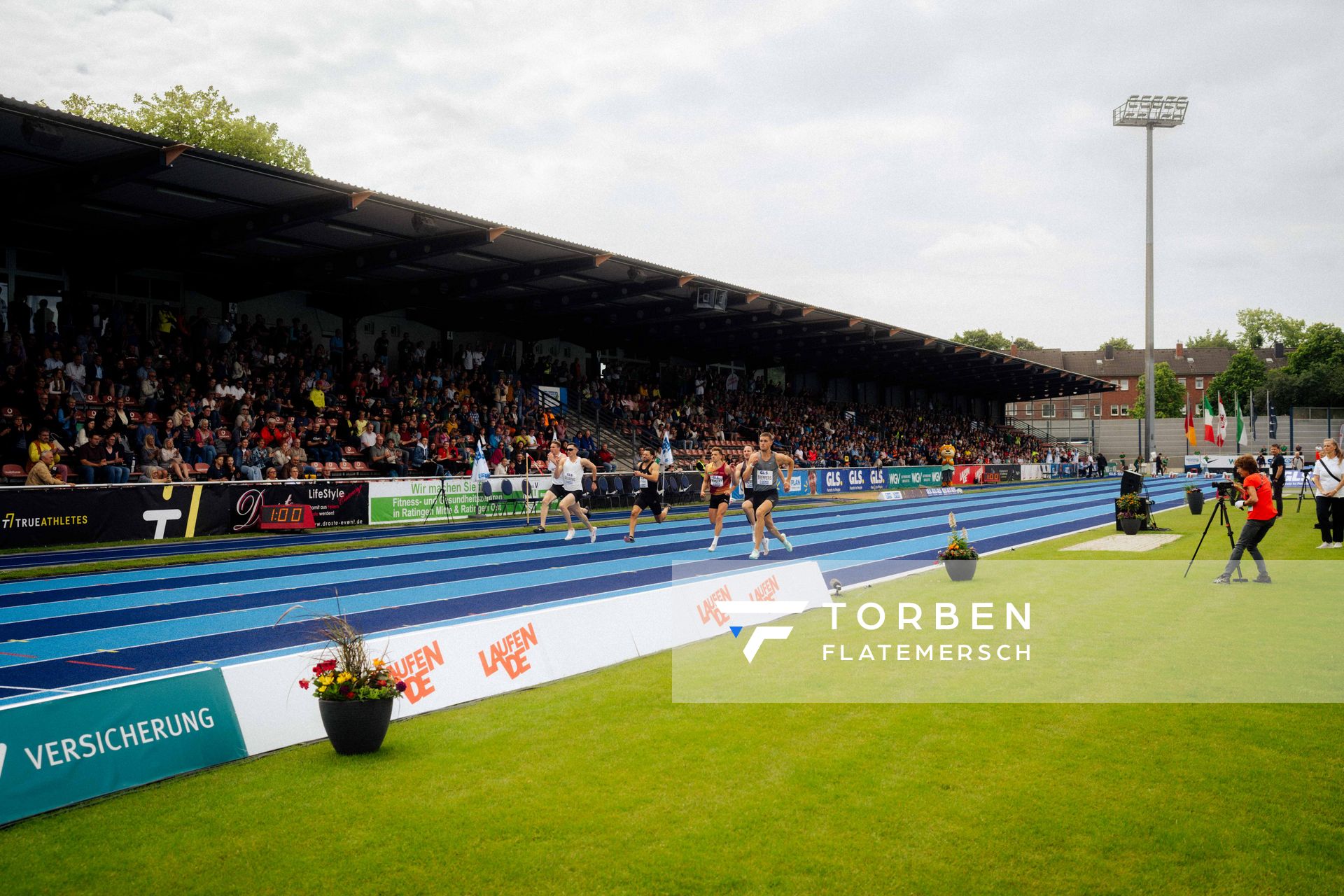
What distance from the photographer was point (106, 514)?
57.0 feet

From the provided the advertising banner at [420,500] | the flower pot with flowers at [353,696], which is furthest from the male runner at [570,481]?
the flower pot with flowers at [353,696]

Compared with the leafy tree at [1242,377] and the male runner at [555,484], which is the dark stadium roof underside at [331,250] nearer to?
the male runner at [555,484]

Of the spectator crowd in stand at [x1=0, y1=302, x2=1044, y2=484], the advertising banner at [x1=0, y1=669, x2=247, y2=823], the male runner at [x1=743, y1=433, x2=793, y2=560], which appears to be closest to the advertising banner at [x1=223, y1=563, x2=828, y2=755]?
the advertising banner at [x1=0, y1=669, x2=247, y2=823]

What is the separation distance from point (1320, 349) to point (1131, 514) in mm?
97569

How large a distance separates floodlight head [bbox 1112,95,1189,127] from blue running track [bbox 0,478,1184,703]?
154 ft

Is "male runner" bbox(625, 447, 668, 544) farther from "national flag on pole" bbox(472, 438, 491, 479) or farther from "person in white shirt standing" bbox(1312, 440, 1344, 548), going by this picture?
"person in white shirt standing" bbox(1312, 440, 1344, 548)

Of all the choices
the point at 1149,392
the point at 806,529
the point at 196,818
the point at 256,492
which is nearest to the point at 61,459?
the point at 256,492

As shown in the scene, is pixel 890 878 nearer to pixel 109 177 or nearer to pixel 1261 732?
pixel 1261 732

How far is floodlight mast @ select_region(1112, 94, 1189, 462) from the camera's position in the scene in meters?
56.9

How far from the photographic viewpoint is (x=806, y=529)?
22.8 metres

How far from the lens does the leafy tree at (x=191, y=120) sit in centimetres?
4303

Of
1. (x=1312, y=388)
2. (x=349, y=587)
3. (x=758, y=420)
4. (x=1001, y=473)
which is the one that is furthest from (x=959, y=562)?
(x=1312, y=388)

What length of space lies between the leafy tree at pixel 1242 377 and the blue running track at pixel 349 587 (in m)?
97.3

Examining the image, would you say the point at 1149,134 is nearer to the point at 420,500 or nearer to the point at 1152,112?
the point at 1152,112
